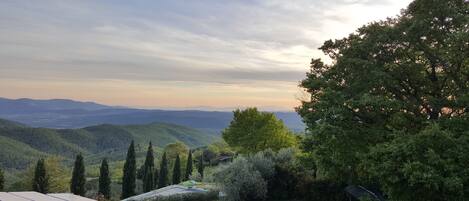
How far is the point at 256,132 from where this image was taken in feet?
181

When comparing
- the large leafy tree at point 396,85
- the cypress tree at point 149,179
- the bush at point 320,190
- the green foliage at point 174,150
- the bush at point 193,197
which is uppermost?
the large leafy tree at point 396,85

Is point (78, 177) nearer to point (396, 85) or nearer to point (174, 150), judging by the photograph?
point (174, 150)

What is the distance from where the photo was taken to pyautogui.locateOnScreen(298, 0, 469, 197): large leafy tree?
696 inches

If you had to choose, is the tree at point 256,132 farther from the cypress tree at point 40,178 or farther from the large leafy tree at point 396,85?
the large leafy tree at point 396,85

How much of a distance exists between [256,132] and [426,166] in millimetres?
41202

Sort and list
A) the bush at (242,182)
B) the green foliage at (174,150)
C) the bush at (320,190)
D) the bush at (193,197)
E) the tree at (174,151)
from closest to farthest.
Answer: the bush at (320,190)
the bush at (193,197)
the bush at (242,182)
the tree at (174,151)
the green foliage at (174,150)

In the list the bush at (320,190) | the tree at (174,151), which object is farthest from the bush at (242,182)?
the tree at (174,151)

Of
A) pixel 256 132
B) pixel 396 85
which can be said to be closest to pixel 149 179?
pixel 256 132

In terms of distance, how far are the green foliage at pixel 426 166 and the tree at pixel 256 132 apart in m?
39.1

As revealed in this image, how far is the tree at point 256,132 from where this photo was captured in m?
55.2

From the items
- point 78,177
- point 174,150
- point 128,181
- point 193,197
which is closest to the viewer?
point 193,197

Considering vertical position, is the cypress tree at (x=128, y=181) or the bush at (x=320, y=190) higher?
the bush at (x=320, y=190)

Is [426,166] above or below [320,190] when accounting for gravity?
above

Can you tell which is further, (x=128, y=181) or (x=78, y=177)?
(x=128, y=181)
